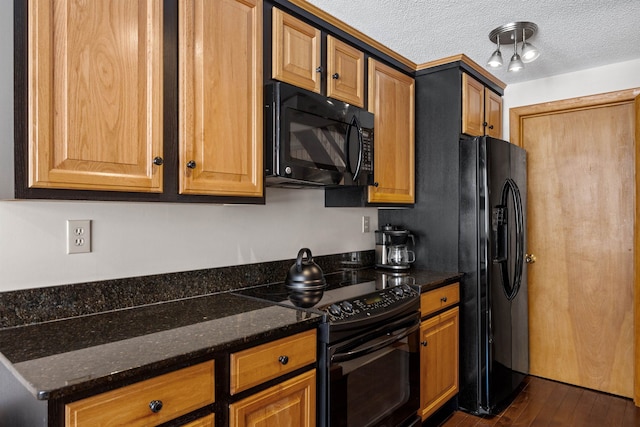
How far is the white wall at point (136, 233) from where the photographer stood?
1385mm

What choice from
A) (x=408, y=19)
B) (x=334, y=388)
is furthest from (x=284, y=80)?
(x=334, y=388)

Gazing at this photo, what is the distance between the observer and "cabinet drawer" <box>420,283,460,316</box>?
2.29m

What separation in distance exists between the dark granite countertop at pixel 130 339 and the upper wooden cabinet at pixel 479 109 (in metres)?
1.86

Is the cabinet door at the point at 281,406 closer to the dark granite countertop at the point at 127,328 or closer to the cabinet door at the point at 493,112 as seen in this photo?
the dark granite countertop at the point at 127,328

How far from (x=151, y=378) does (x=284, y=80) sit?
4.40 ft

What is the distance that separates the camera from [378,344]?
6.14 ft

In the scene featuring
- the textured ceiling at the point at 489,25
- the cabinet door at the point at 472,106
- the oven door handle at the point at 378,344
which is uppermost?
the textured ceiling at the point at 489,25

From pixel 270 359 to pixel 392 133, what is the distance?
5.53 feet

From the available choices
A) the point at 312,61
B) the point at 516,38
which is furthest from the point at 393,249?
the point at 516,38

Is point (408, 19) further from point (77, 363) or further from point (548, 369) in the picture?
point (548, 369)

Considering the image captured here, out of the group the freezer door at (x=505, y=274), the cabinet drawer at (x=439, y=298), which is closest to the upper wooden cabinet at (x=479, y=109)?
the freezer door at (x=505, y=274)

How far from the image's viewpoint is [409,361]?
6.97ft

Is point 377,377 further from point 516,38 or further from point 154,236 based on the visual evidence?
point 516,38

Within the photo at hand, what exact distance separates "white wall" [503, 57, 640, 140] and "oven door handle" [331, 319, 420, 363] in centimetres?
202
